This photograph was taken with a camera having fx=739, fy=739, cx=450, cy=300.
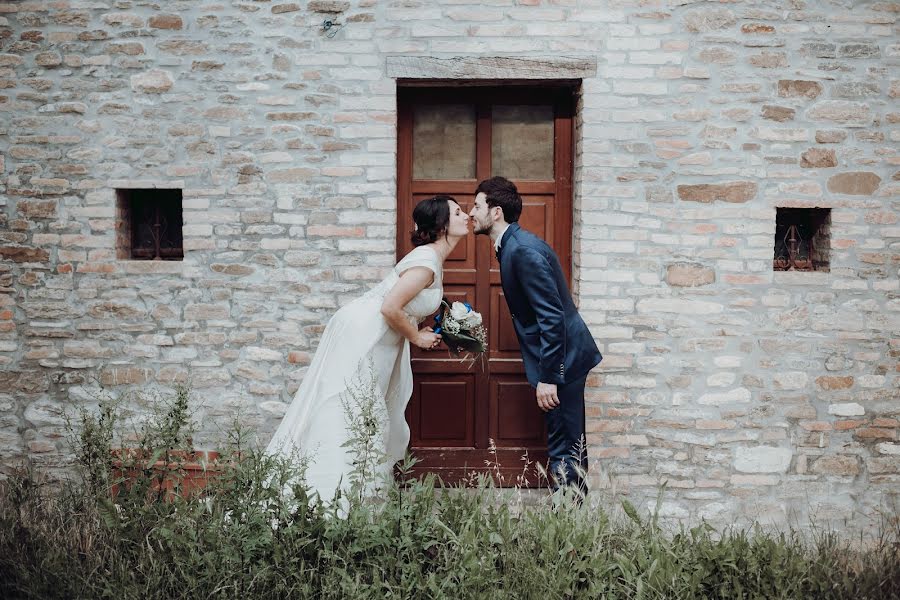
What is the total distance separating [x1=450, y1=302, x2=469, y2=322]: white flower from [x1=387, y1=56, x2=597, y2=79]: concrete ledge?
4.96ft

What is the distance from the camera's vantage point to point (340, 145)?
473 cm

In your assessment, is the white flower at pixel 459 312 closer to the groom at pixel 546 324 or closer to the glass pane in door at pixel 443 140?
the groom at pixel 546 324

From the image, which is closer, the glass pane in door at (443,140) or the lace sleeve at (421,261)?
the lace sleeve at (421,261)

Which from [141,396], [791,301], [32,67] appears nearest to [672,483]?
[791,301]

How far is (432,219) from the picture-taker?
4176 millimetres

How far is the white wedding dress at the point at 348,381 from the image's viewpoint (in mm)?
3877

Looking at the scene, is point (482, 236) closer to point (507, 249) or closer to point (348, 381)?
point (507, 249)

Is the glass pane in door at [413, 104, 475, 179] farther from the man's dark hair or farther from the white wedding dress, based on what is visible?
the white wedding dress

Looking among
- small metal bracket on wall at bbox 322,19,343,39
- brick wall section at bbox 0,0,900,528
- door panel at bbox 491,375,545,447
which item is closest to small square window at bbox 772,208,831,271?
brick wall section at bbox 0,0,900,528

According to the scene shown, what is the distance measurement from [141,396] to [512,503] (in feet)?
8.17

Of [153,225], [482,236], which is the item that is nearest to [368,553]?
[482,236]

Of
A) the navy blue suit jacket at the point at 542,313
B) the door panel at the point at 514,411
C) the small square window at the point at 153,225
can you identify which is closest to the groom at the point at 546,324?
the navy blue suit jacket at the point at 542,313

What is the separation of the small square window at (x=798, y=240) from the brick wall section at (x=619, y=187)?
0.17 metres

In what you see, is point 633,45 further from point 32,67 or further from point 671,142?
point 32,67
